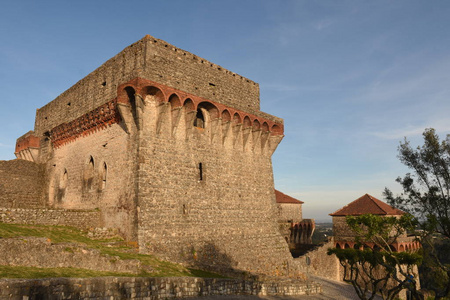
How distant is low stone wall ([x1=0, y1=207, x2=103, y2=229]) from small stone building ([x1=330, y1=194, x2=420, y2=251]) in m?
22.0

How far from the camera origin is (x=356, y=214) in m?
27.7

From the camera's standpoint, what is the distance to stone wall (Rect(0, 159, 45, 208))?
59.1ft

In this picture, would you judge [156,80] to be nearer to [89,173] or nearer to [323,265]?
[89,173]

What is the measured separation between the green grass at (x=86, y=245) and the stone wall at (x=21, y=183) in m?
7.55

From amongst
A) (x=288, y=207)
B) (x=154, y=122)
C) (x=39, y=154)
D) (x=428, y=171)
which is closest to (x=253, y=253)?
(x=154, y=122)

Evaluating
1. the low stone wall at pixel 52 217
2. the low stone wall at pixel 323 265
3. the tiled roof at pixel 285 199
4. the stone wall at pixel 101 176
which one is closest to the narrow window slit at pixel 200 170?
the stone wall at pixel 101 176

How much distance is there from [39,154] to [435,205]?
967 inches

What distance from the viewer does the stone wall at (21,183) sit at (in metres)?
18.0

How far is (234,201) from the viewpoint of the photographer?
17.2 meters

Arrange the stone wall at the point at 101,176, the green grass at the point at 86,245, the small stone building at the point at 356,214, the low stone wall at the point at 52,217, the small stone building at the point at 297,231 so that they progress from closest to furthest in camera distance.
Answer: the green grass at the point at 86,245
the low stone wall at the point at 52,217
the stone wall at the point at 101,176
the small stone building at the point at 356,214
the small stone building at the point at 297,231

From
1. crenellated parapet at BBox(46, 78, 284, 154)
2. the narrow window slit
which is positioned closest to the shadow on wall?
crenellated parapet at BBox(46, 78, 284, 154)

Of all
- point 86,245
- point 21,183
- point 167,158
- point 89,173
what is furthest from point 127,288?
point 21,183

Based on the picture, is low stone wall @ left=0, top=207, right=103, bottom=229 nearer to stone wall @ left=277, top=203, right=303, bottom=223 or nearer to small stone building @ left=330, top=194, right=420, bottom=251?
small stone building @ left=330, top=194, right=420, bottom=251

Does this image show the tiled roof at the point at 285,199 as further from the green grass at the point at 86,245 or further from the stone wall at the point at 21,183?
the stone wall at the point at 21,183
